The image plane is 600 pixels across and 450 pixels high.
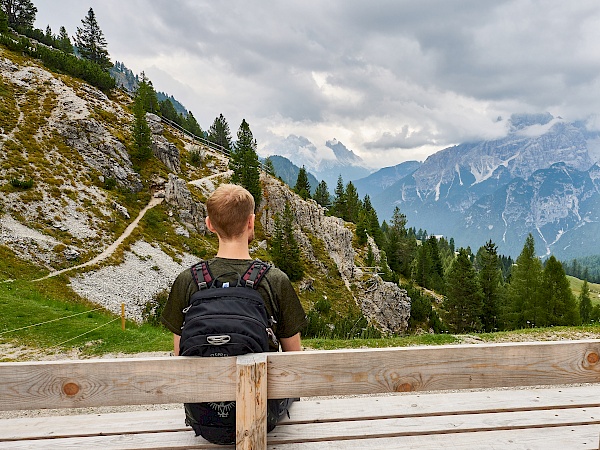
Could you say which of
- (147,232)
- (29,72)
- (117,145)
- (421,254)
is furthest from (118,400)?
(421,254)

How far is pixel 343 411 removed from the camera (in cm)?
414

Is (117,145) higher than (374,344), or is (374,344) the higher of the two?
(117,145)

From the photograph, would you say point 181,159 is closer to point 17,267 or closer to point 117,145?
point 117,145

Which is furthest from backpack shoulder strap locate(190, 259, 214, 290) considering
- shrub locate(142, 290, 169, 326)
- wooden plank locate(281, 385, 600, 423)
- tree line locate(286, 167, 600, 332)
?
tree line locate(286, 167, 600, 332)

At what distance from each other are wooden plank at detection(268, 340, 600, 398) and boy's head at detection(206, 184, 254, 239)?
120 cm

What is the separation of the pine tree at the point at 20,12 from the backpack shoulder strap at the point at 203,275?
125 metres

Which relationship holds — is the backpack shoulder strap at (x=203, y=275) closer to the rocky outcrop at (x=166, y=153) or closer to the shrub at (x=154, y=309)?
the shrub at (x=154, y=309)

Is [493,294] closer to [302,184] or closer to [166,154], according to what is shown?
[302,184]

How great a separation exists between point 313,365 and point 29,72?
257ft

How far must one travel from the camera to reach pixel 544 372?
3203mm

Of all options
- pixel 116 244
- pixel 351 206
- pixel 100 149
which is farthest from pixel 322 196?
pixel 116 244

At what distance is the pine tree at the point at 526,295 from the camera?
41781 mm

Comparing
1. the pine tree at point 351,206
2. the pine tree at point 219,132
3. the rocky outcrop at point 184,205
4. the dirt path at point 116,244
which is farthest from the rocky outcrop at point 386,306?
the pine tree at point 219,132

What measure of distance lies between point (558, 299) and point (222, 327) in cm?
4831
